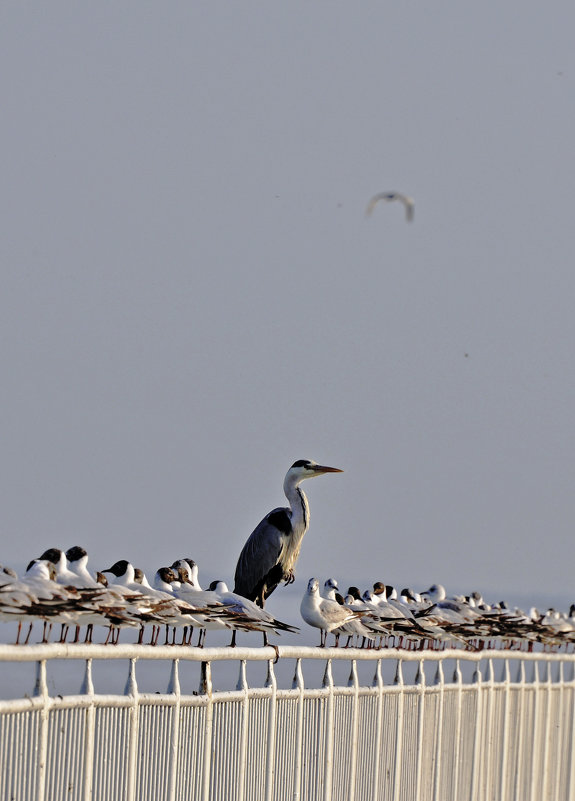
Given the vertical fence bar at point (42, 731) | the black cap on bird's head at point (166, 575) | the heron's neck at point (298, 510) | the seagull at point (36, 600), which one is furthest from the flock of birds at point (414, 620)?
the vertical fence bar at point (42, 731)

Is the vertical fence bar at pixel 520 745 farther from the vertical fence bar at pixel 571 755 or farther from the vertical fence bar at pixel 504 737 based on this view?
the vertical fence bar at pixel 571 755

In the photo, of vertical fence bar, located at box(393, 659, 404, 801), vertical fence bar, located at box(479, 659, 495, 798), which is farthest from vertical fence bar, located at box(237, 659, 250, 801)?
→ vertical fence bar, located at box(479, 659, 495, 798)

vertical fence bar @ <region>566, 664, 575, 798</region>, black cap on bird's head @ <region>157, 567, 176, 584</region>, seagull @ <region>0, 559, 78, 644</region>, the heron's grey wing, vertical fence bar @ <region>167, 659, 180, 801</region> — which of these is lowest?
vertical fence bar @ <region>566, 664, 575, 798</region>

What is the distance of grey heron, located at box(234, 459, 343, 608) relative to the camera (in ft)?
68.9

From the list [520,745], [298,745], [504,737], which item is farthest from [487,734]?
[298,745]

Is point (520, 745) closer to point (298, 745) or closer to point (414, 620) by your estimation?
point (414, 620)

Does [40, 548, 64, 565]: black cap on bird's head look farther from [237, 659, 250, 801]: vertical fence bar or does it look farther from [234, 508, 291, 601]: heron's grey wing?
[234, 508, 291, 601]: heron's grey wing

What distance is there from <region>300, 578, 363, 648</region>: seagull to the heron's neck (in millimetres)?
3590

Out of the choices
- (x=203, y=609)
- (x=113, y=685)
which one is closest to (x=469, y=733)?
(x=203, y=609)

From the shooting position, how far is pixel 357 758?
496 inches

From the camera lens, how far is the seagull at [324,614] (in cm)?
1700

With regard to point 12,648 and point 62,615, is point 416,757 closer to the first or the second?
point 62,615

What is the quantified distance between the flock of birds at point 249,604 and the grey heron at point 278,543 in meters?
0.01

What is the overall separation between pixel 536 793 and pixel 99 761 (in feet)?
38.6
